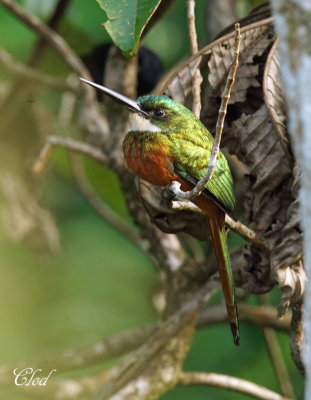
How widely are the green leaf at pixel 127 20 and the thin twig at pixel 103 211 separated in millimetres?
1344

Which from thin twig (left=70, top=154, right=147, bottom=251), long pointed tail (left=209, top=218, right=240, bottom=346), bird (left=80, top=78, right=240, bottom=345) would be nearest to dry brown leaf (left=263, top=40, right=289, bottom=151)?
bird (left=80, top=78, right=240, bottom=345)

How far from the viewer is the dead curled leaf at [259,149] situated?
69.7 inches

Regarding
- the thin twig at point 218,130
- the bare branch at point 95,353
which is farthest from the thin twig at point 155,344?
the thin twig at point 218,130

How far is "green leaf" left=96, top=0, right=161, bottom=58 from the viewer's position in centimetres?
173

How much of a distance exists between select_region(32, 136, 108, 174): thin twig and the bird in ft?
1.97

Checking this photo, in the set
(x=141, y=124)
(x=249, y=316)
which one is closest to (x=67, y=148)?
(x=141, y=124)

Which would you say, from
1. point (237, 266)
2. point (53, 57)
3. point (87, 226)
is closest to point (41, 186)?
point (87, 226)

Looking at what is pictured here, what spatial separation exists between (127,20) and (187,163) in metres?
0.37

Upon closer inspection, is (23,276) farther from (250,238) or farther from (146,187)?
(250,238)

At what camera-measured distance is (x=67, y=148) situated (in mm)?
2498

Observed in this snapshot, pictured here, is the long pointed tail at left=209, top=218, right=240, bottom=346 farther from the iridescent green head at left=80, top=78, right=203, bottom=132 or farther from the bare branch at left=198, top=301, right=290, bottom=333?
the bare branch at left=198, top=301, right=290, bottom=333

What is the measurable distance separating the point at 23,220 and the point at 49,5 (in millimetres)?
1058

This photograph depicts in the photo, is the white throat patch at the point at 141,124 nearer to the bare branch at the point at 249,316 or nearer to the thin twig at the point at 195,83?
the thin twig at the point at 195,83

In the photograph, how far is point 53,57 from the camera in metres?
3.71
